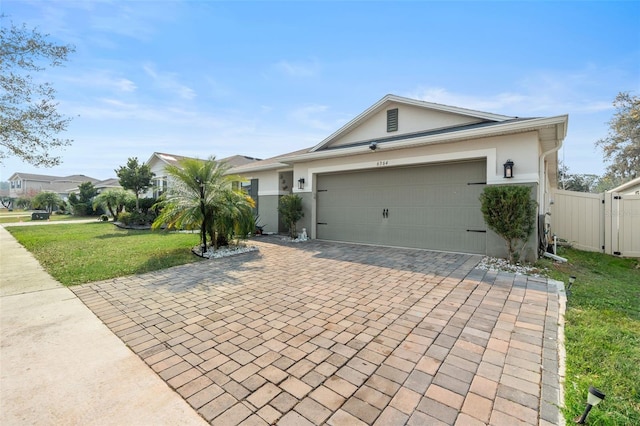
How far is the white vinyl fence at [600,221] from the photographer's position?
7.89 metres

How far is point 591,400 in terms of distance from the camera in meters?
1.83

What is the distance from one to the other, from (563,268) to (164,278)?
8.47 m

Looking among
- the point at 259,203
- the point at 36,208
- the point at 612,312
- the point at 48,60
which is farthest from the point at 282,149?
the point at 36,208

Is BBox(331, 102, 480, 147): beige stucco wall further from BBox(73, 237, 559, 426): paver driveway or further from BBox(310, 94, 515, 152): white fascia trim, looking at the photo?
BBox(73, 237, 559, 426): paver driveway

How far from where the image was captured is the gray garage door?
733 centimetres

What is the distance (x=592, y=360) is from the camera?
2648 mm

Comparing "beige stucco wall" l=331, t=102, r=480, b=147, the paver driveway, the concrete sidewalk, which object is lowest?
the concrete sidewalk

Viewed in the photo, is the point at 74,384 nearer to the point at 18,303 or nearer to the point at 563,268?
the point at 18,303

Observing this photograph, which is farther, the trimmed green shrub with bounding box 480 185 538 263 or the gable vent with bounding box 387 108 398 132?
the gable vent with bounding box 387 108 398 132

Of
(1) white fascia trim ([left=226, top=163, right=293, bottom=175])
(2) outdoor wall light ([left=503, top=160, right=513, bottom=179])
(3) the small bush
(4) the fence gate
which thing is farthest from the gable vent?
(3) the small bush

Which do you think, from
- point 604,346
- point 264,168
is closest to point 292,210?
point 264,168

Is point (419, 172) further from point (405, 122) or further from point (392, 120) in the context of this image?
point (392, 120)

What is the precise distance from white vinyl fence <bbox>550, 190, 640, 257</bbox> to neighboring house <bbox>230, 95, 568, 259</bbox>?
3.07 feet

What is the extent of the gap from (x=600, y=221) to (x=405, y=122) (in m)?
6.46
